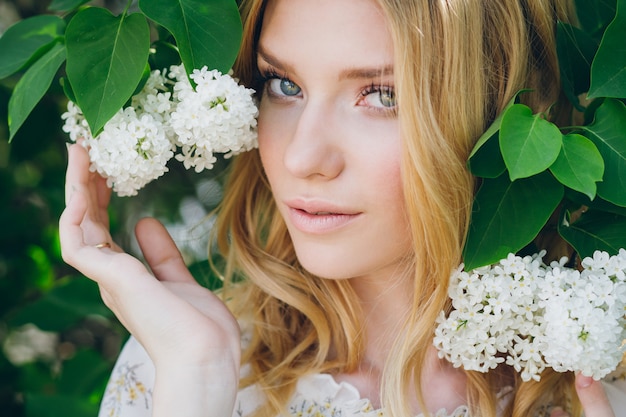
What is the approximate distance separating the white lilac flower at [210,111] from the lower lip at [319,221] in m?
0.17

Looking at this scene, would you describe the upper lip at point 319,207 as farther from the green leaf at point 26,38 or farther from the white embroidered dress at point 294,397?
the green leaf at point 26,38

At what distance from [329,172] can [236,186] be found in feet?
1.48

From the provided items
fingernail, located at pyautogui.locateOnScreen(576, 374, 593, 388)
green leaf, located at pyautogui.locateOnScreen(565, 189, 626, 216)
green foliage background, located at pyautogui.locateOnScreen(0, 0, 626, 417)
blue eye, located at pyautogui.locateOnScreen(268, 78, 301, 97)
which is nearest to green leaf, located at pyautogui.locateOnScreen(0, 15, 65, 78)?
green foliage background, located at pyautogui.locateOnScreen(0, 0, 626, 417)

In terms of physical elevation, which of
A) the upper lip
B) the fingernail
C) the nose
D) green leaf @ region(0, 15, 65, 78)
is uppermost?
green leaf @ region(0, 15, 65, 78)

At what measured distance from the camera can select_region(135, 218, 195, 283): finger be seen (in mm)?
1550

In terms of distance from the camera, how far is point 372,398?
158 centimetres

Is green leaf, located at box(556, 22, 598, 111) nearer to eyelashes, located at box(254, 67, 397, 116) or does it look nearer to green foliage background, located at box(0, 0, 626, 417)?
green foliage background, located at box(0, 0, 626, 417)

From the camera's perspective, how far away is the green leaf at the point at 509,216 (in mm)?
1251

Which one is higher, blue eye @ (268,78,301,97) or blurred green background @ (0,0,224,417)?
blue eye @ (268,78,301,97)

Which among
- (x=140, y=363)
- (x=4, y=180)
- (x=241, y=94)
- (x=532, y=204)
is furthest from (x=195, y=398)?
(x=4, y=180)

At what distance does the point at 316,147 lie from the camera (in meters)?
1.30

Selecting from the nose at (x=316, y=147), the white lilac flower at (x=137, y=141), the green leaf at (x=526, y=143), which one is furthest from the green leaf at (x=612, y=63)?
the white lilac flower at (x=137, y=141)

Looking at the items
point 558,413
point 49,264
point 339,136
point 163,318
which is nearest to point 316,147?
point 339,136

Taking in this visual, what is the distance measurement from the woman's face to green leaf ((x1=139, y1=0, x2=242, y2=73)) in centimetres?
13
